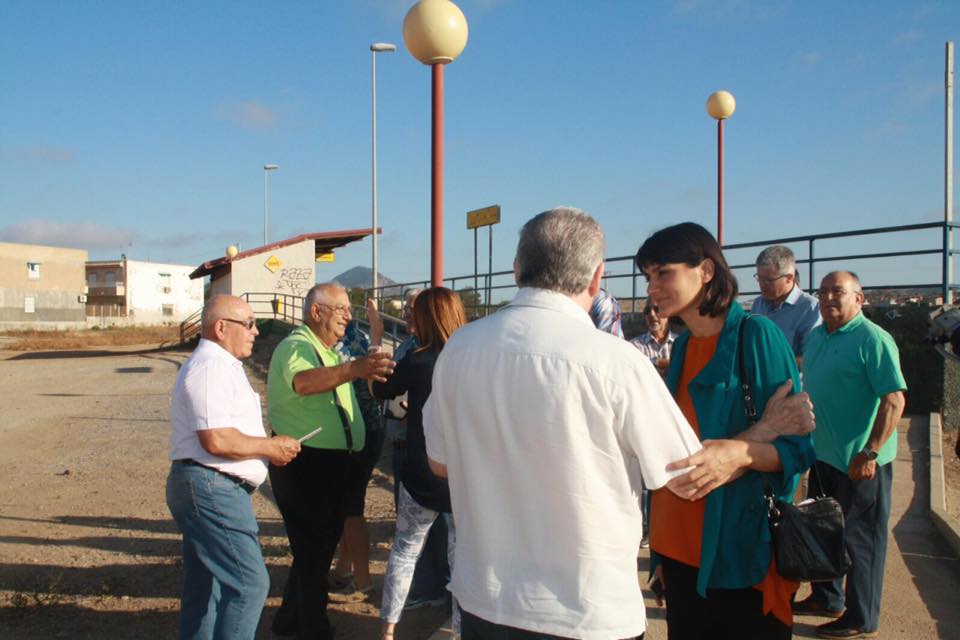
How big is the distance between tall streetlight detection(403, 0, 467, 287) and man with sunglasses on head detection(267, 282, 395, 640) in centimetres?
167

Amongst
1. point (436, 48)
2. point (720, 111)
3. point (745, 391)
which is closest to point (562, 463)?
point (745, 391)

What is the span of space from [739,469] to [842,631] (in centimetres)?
235

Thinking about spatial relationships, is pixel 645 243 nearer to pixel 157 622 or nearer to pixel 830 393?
pixel 830 393

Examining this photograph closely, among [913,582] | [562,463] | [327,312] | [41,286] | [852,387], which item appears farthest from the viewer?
[41,286]

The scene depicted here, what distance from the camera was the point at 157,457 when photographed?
966cm

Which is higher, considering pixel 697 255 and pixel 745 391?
pixel 697 255

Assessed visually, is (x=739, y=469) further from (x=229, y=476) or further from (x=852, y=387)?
(x=229, y=476)

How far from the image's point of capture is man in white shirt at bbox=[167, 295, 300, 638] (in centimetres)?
336

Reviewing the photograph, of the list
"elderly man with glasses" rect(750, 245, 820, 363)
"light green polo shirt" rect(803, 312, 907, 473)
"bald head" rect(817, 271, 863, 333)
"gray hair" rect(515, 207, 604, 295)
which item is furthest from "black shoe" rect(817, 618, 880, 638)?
"gray hair" rect(515, 207, 604, 295)

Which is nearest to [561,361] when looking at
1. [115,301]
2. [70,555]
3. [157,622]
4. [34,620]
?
[157,622]

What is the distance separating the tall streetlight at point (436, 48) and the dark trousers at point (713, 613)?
11.4 ft

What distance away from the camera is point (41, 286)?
62.7 meters

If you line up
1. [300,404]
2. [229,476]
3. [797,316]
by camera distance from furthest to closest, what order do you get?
[797,316] → [300,404] → [229,476]

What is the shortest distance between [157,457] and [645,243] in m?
8.69
